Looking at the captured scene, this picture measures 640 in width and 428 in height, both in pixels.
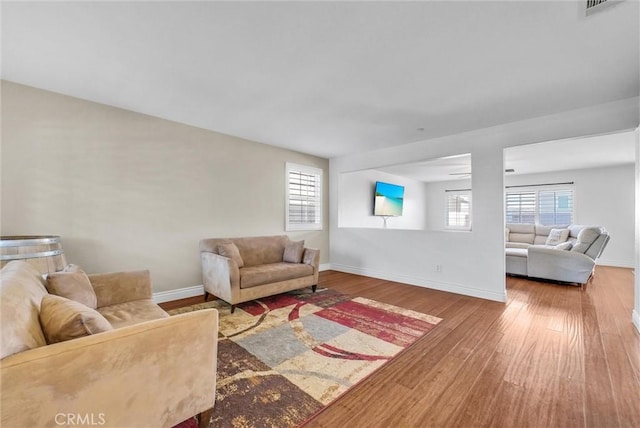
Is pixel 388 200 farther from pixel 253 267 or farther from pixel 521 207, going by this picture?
pixel 253 267

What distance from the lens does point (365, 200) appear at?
615 cm

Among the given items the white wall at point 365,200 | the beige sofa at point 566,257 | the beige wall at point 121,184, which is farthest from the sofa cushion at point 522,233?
the beige wall at point 121,184

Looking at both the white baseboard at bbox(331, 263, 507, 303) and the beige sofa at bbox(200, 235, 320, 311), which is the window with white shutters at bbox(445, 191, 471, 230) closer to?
the white baseboard at bbox(331, 263, 507, 303)

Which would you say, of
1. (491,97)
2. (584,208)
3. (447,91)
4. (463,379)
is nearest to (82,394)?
(463,379)

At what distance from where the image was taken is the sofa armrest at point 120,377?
2.74ft

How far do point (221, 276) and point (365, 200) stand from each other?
3968 mm

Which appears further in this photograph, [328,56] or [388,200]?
[388,200]

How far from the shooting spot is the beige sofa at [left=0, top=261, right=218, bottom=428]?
0.84 meters

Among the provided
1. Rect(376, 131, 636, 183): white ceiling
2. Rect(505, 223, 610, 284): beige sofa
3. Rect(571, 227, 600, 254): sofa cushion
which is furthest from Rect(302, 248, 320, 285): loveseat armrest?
Rect(571, 227, 600, 254): sofa cushion

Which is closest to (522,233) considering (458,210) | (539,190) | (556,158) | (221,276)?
(539,190)

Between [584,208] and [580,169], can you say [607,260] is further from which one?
[580,169]

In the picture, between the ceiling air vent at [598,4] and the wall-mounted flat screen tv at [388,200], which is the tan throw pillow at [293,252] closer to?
the wall-mounted flat screen tv at [388,200]

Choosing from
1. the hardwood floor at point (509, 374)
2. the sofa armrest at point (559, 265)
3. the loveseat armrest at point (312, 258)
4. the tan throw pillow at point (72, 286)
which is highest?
the tan throw pillow at point (72, 286)

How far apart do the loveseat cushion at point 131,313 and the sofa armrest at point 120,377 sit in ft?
2.66
